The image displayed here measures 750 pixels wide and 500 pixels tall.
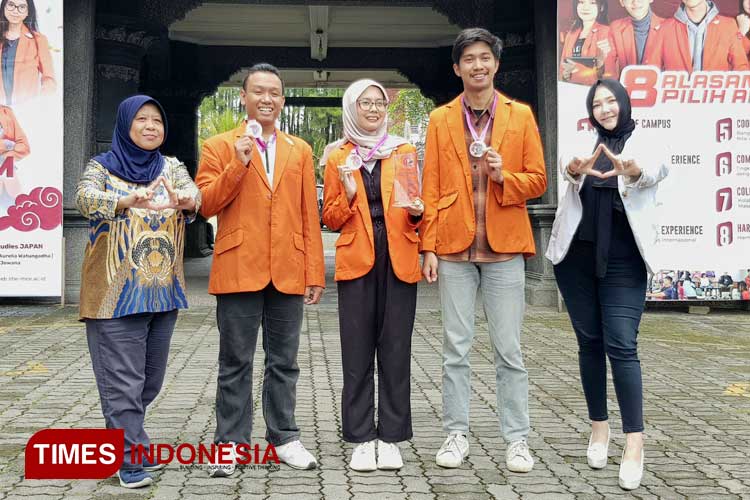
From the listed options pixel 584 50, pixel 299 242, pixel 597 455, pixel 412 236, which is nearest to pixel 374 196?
pixel 412 236

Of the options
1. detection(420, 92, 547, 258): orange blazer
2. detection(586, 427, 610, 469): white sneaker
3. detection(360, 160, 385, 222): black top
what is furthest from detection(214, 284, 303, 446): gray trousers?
detection(586, 427, 610, 469): white sneaker

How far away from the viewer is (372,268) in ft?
14.9

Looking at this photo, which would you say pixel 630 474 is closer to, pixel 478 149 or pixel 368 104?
pixel 478 149

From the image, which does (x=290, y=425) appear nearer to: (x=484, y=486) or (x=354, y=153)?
(x=484, y=486)

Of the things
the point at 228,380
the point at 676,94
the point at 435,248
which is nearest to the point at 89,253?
the point at 228,380

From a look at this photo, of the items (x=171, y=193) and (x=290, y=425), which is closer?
(x=171, y=193)

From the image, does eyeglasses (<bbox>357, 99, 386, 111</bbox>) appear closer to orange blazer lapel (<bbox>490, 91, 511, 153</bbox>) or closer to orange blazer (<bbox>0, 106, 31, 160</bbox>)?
orange blazer lapel (<bbox>490, 91, 511, 153</bbox>)

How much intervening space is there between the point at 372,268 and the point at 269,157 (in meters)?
0.72

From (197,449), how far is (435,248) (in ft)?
5.19

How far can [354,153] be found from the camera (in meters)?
4.50

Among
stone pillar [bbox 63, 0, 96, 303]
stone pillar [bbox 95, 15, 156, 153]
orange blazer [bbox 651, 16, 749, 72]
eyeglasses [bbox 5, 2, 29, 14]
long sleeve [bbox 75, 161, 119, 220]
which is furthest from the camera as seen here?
stone pillar [bbox 95, 15, 156, 153]

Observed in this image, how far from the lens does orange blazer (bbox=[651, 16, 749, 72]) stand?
10508 mm

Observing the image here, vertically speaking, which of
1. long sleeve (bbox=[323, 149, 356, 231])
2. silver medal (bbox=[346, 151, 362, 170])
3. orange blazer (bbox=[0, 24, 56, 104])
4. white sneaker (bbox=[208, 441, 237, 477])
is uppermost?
orange blazer (bbox=[0, 24, 56, 104])

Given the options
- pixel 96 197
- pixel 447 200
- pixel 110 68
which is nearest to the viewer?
pixel 96 197
